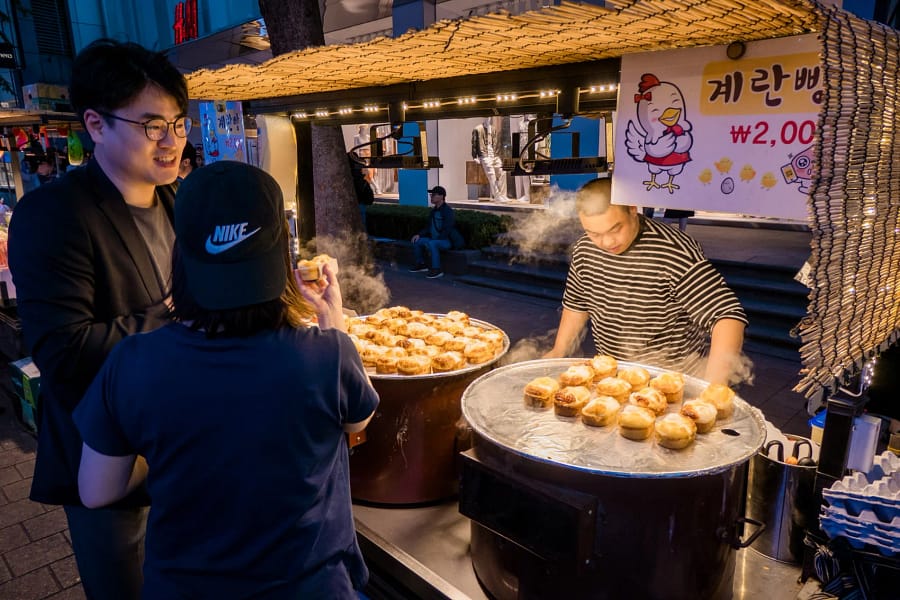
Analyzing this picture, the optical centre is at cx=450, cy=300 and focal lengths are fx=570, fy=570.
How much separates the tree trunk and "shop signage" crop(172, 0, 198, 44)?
58.1 feet

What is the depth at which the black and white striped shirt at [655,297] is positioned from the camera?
371 cm

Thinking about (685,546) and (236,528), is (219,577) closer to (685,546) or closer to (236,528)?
(236,528)

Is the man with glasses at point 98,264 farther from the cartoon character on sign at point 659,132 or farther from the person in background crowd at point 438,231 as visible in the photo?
the person in background crowd at point 438,231

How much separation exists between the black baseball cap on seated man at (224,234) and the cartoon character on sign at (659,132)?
219 centimetres

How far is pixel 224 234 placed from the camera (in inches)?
56.6

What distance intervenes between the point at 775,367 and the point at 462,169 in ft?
53.4

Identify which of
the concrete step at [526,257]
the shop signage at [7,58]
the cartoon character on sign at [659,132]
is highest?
the shop signage at [7,58]

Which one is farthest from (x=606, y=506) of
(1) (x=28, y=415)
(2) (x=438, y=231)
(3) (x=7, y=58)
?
(3) (x=7, y=58)

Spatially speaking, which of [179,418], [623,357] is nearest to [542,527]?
[179,418]

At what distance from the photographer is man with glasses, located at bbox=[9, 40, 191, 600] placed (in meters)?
1.99

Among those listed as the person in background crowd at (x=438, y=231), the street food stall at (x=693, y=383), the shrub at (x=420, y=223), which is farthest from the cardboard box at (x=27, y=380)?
the shrub at (x=420, y=223)

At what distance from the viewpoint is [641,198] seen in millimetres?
3074

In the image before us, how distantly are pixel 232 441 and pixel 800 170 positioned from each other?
2521 mm

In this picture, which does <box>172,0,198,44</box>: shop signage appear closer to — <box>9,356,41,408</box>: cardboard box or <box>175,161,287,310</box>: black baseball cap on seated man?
<box>9,356,41,408</box>: cardboard box
